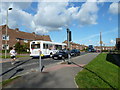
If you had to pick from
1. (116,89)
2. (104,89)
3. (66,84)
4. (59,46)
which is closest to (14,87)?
(66,84)

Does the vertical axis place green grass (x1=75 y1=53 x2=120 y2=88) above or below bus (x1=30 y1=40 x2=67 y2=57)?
below

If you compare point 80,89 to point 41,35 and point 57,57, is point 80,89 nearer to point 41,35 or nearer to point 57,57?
point 57,57

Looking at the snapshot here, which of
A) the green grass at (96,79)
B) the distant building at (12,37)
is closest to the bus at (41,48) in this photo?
the green grass at (96,79)

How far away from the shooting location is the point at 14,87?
511 centimetres

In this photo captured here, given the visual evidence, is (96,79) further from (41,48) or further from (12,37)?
(12,37)

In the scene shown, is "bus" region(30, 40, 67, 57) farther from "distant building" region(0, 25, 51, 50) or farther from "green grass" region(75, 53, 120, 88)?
"distant building" region(0, 25, 51, 50)

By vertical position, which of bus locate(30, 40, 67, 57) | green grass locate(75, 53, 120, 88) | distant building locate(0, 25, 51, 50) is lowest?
green grass locate(75, 53, 120, 88)

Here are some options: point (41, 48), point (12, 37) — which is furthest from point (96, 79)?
point (12, 37)

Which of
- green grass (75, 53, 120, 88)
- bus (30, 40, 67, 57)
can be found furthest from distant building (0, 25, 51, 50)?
green grass (75, 53, 120, 88)

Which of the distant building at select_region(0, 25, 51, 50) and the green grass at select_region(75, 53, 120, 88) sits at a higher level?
the distant building at select_region(0, 25, 51, 50)

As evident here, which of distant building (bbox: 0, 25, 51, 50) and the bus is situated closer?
the bus

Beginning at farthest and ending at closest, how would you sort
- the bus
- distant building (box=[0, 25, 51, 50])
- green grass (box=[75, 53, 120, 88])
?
distant building (box=[0, 25, 51, 50])
the bus
green grass (box=[75, 53, 120, 88])

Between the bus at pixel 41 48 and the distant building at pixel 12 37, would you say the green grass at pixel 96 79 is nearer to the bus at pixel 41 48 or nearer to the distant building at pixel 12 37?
the bus at pixel 41 48

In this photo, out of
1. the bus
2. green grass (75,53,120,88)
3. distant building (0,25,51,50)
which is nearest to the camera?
green grass (75,53,120,88)
